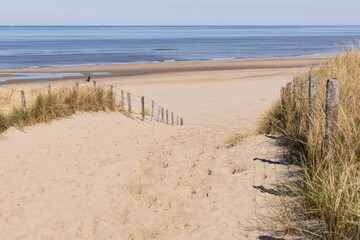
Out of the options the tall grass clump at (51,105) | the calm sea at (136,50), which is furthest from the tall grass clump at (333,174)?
the calm sea at (136,50)

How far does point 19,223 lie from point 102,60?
164ft

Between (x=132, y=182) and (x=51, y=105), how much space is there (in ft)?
21.4

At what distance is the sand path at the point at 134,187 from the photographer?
5.30 m

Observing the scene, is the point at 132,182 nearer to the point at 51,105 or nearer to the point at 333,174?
the point at 333,174

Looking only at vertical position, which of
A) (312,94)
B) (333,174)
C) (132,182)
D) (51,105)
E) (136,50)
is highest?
(312,94)

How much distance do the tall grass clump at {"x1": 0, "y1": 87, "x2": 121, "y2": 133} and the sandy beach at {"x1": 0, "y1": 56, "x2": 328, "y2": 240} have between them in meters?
0.40

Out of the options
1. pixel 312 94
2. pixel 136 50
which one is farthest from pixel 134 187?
pixel 136 50

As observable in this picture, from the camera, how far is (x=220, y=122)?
20375mm

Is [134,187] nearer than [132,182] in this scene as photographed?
Yes

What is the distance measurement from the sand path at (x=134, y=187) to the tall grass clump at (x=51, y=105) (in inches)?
38.4

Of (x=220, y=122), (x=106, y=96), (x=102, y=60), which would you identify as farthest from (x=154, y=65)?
(x=106, y=96)

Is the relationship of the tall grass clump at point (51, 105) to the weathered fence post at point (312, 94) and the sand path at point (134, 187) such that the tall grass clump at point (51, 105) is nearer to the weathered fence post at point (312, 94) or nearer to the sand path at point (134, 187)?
the sand path at point (134, 187)

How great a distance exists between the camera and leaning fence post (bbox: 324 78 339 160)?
513 cm

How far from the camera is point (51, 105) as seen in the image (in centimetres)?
1268
